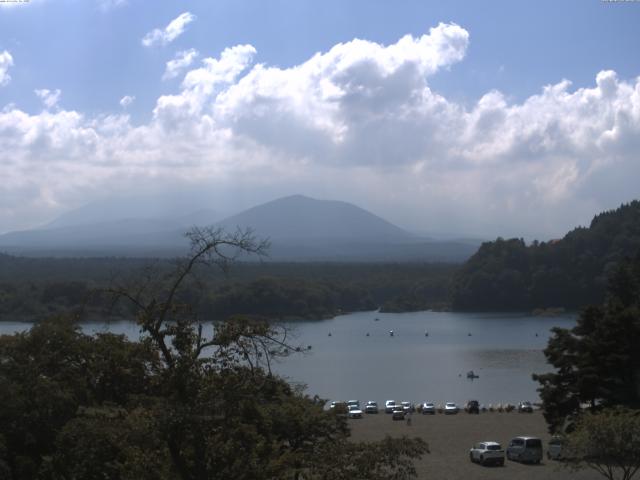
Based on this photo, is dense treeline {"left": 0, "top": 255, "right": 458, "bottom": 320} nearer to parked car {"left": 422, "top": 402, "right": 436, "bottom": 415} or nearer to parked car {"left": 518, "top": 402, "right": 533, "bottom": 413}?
parked car {"left": 422, "top": 402, "right": 436, "bottom": 415}

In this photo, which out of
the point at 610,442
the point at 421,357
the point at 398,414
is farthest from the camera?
the point at 421,357

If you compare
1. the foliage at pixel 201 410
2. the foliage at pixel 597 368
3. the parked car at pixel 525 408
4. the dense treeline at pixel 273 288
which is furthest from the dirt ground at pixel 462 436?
the dense treeline at pixel 273 288

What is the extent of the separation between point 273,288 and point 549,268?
19469 millimetres

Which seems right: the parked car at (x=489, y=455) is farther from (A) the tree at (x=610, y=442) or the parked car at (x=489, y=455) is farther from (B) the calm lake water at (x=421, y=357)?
(B) the calm lake water at (x=421, y=357)

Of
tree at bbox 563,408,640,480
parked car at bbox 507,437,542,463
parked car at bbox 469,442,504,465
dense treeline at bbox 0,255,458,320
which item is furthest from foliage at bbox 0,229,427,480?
dense treeline at bbox 0,255,458,320

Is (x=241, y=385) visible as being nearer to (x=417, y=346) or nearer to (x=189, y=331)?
(x=189, y=331)

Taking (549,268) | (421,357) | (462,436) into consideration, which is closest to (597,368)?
(462,436)

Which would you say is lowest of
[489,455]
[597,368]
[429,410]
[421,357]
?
[421,357]

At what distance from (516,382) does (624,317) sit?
14.7 m

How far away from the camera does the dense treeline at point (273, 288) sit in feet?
153

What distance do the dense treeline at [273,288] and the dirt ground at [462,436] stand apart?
43.0 feet

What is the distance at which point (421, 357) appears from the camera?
36.0m

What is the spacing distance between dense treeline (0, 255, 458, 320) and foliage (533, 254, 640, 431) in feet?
57.4

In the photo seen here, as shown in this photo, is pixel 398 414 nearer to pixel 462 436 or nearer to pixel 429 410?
pixel 429 410
